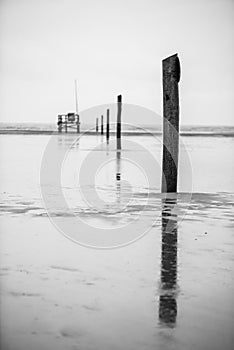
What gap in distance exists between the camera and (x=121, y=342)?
2.23 m

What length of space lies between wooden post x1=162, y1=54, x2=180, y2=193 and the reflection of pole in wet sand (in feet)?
5.73

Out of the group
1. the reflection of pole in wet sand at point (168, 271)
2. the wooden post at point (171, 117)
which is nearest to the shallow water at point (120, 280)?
the reflection of pole in wet sand at point (168, 271)

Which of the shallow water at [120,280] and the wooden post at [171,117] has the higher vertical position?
the wooden post at [171,117]

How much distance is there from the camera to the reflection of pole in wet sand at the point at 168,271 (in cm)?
258

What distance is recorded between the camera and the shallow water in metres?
2.32

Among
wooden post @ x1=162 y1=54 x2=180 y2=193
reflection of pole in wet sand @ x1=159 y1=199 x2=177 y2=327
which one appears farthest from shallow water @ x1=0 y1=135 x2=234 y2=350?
wooden post @ x1=162 y1=54 x2=180 y2=193

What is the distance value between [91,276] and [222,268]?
33.0 inches

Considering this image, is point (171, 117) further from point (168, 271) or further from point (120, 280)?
point (120, 280)

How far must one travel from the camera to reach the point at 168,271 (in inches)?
133

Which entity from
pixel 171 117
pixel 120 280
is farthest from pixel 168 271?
pixel 171 117

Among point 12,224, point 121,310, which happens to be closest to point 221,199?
point 12,224

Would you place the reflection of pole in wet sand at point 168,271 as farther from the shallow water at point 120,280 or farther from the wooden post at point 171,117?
the wooden post at point 171,117

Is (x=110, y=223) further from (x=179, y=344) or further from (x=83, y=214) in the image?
(x=179, y=344)

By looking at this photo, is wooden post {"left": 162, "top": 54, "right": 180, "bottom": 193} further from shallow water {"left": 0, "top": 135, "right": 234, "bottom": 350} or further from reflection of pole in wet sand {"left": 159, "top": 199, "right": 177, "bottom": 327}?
reflection of pole in wet sand {"left": 159, "top": 199, "right": 177, "bottom": 327}
